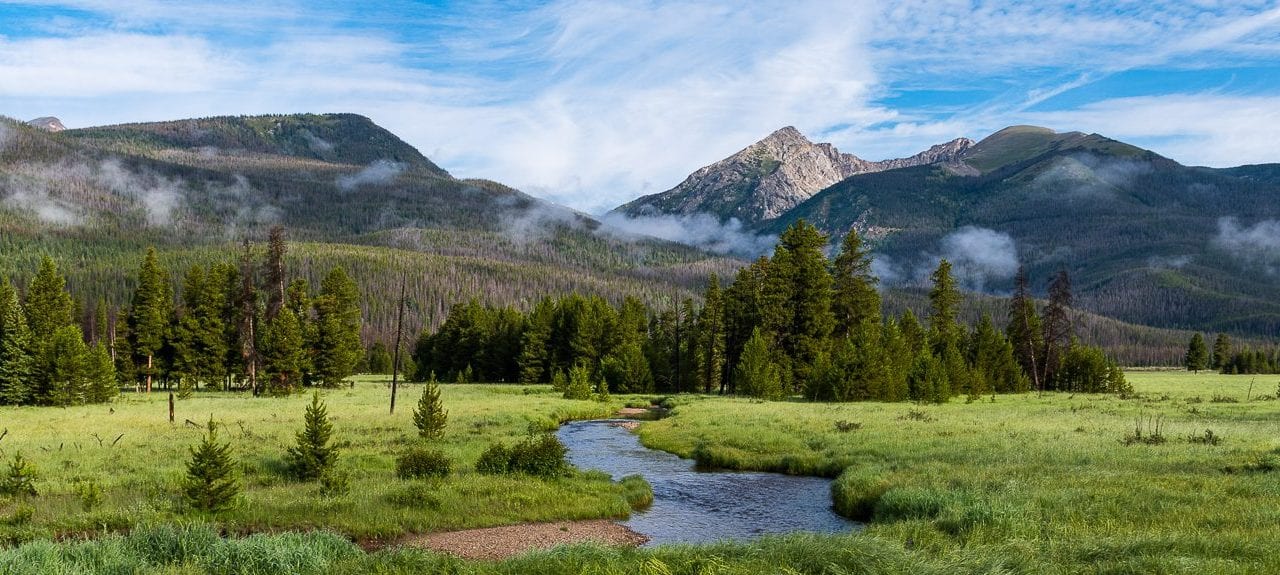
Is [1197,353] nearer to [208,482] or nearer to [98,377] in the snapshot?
[208,482]

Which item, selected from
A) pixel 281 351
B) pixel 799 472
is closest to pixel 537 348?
pixel 281 351

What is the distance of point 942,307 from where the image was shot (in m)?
69.2

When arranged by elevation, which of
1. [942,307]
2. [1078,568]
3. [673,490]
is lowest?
[673,490]

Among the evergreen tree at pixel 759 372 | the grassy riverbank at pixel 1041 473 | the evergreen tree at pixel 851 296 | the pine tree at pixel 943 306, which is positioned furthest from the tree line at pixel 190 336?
the pine tree at pixel 943 306

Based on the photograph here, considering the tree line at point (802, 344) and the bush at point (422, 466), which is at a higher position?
the tree line at point (802, 344)

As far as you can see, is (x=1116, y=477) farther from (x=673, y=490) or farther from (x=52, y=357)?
(x=52, y=357)

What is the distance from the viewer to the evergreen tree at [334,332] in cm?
7406

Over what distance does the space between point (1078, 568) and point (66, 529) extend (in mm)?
21933

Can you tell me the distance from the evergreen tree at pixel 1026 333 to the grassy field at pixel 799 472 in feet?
95.8

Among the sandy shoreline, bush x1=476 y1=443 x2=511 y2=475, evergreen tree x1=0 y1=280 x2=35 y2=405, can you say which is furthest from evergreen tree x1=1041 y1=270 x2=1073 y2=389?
evergreen tree x1=0 y1=280 x2=35 y2=405

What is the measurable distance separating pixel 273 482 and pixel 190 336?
54537mm

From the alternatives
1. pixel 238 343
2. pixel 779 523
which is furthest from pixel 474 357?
pixel 779 523

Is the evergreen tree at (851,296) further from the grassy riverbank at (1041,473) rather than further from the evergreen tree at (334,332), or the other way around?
the evergreen tree at (334,332)

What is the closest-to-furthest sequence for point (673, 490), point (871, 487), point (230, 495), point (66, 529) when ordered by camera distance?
point (66, 529)
point (230, 495)
point (871, 487)
point (673, 490)
